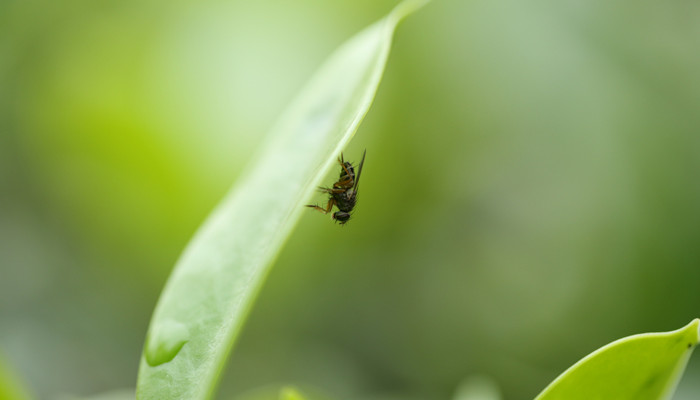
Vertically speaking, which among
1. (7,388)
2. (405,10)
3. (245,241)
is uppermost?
(405,10)

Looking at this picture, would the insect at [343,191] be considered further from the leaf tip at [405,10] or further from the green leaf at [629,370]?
the green leaf at [629,370]

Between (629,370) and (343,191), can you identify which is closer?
(629,370)

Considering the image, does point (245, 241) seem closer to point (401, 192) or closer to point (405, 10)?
point (405, 10)

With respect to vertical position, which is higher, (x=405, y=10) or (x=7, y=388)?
(x=405, y=10)

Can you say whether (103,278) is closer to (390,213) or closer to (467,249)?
(390,213)

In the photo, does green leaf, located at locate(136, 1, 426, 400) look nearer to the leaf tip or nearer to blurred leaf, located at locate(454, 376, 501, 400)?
the leaf tip

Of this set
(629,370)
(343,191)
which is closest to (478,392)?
(343,191)

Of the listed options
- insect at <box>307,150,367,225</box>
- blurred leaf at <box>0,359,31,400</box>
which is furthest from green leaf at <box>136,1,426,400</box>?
insect at <box>307,150,367,225</box>
